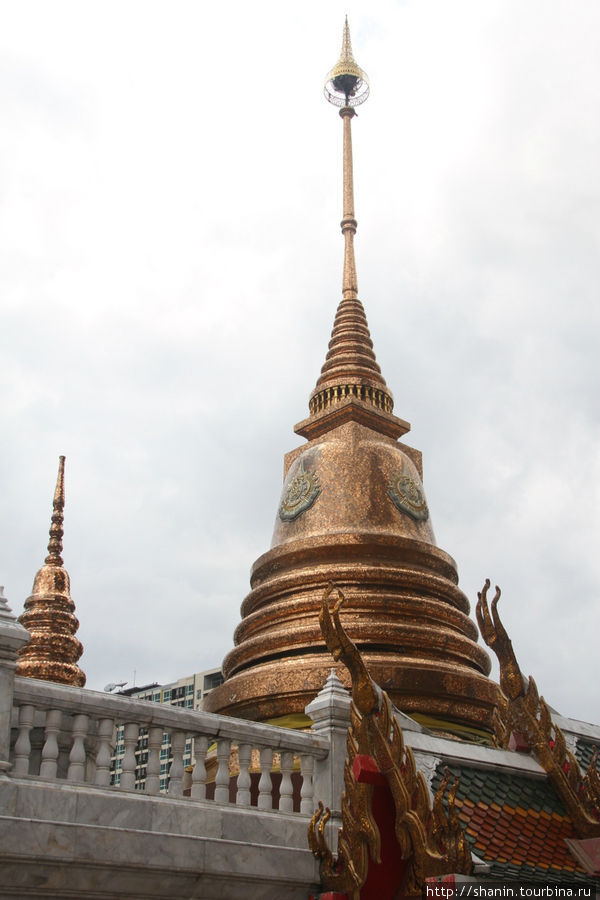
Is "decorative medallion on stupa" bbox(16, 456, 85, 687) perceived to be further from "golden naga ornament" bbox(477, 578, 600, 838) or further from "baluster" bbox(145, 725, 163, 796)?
"golden naga ornament" bbox(477, 578, 600, 838)

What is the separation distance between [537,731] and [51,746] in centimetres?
390

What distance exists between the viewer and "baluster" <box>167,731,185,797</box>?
6930 millimetres

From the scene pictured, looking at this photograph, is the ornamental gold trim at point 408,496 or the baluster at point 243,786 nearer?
the baluster at point 243,786

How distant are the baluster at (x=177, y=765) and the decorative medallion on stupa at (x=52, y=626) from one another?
5484 millimetres

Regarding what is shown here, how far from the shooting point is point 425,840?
20.9ft

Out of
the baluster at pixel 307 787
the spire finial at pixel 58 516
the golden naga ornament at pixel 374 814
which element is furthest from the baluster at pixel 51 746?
the spire finial at pixel 58 516

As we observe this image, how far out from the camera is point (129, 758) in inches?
265

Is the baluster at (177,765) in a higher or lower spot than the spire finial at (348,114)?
lower

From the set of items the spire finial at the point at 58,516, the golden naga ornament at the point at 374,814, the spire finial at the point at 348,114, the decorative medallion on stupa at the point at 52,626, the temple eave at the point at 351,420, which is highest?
the spire finial at the point at 348,114

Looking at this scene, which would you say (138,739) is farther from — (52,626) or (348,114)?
(348,114)

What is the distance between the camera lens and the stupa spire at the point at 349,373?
1577cm

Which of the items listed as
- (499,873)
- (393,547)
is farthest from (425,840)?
(393,547)

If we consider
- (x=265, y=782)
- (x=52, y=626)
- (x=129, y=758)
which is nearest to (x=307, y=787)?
(x=265, y=782)

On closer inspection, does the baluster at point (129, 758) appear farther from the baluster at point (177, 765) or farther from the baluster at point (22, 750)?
the baluster at point (22, 750)
